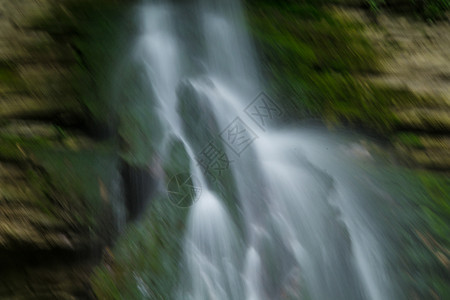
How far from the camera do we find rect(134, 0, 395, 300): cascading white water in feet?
9.80

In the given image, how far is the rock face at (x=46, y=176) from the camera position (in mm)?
3010

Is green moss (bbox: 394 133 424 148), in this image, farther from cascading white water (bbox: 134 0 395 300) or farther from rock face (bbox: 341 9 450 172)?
cascading white water (bbox: 134 0 395 300)

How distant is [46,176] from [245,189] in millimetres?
1301

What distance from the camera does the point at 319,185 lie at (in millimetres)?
3309

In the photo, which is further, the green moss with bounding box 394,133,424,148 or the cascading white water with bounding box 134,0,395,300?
the green moss with bounding box 394,133,424,148

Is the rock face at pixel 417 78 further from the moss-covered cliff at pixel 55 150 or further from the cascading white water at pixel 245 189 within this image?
the moss-covered cliff at pixel 55 150

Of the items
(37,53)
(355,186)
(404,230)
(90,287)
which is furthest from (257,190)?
(37,53)

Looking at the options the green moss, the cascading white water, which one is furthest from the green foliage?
the green moss

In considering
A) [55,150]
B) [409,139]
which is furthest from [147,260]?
[409,139]

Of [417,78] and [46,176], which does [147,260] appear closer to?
[46,176]

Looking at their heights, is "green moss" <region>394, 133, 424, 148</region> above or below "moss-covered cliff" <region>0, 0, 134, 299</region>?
below

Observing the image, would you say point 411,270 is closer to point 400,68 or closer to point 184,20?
point 400,68

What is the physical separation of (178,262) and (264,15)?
79.4 inches

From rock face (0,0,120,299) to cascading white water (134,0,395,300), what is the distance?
21.2 inches
